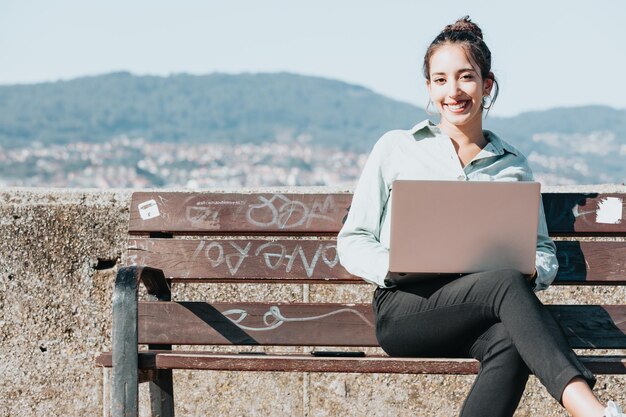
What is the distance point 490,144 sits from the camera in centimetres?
393

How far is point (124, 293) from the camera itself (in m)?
3.57

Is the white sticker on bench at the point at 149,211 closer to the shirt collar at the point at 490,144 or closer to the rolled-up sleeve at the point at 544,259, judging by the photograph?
the shirt collar at the point at 490,144

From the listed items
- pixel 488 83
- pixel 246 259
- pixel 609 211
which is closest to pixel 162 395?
pixel 246 259

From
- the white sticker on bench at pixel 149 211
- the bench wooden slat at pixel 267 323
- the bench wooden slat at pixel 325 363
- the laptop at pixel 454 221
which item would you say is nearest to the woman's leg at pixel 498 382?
the bench wooden slat at pixel 325 363

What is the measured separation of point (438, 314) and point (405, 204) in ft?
1.31

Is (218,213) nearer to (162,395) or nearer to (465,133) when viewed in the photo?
(162,395)

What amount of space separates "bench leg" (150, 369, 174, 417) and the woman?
811 millimetres

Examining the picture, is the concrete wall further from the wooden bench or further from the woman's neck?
the woman's neck

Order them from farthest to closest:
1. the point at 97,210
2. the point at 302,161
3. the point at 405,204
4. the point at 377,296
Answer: the point at 302,161 → the point at 97,210 → the point at 377,296 → the point at 405,204

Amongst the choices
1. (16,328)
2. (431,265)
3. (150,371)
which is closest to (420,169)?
(431,265)

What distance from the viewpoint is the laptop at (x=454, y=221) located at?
11.0ft

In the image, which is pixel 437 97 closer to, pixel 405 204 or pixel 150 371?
pixel 405 204

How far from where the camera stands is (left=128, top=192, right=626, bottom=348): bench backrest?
3.93 m

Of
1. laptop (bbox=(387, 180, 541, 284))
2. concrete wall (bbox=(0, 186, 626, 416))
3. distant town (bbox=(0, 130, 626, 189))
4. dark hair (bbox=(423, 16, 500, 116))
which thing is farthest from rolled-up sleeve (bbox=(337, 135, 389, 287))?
distant town (bbox=(0, 130, 626, 189))
